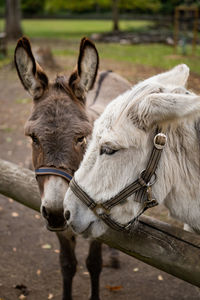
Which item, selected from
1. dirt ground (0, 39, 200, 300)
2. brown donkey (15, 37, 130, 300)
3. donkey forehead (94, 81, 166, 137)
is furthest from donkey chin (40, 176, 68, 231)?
dirt ground (0, 39, 200, 300)

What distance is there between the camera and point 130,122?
185 cm

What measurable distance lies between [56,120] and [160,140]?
3.36ft

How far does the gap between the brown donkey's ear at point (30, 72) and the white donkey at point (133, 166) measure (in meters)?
1.03

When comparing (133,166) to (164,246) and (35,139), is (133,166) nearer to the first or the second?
(164,246)

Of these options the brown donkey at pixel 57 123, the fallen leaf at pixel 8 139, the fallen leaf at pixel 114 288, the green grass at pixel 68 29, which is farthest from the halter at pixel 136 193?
the green grass at pixel 68 29

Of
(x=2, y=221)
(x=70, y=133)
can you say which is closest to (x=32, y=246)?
(x=2, y=221)

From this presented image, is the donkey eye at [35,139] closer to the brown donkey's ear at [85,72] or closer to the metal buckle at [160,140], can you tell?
the brown donkey's ear at [85,72]

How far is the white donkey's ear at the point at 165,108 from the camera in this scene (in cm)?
161

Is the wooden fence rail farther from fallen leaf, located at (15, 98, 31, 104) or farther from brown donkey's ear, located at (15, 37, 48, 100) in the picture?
fallen leaf, located at (15, 98, 31, 104)

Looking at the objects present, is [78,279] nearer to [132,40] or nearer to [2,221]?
[2,221]

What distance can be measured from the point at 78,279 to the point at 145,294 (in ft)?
2.61

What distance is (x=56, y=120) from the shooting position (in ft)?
8.38

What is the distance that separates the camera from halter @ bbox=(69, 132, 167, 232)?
72.2 inches

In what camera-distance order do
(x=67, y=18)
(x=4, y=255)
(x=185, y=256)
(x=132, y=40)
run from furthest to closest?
1. (x=67, y=18)
2. (x=132, y=40)
3. (x=4, y=255)
4. (x=185, y=256)
